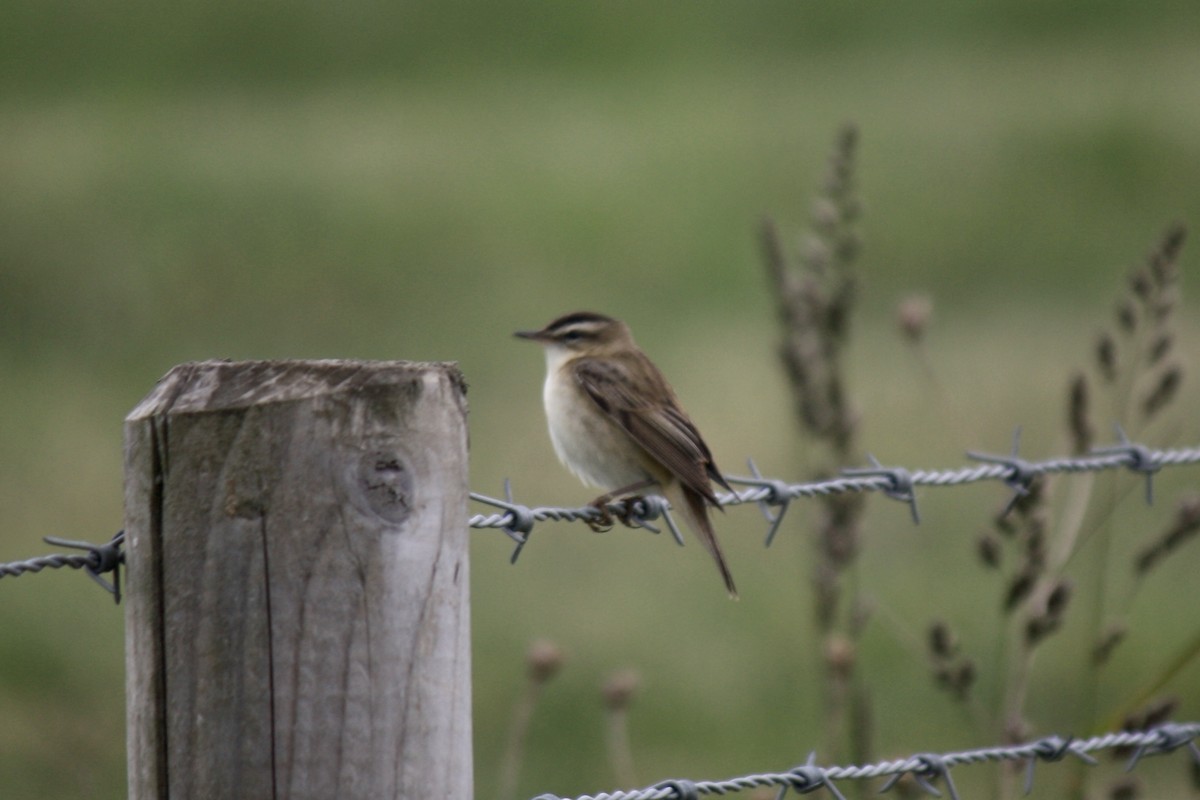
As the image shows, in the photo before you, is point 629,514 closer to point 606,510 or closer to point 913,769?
point 606,510

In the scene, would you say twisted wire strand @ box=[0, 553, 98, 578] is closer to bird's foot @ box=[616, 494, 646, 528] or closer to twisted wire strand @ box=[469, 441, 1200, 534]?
twisted wire strand @ box=[469, 441, 1200, 534]

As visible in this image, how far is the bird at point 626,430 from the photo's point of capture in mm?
5656

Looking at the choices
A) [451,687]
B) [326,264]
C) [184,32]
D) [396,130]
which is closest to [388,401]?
[451,687]

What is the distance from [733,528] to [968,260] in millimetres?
5620

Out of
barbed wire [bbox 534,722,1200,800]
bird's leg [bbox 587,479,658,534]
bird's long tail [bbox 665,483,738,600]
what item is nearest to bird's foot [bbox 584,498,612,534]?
bird's leg [bbox 587,479,658,534]

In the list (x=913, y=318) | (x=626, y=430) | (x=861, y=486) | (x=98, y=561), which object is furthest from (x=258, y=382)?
(x=913, y=318)

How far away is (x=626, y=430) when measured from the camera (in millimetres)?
5824

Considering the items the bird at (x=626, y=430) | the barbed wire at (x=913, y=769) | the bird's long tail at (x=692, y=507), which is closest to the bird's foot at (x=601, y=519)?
the bird at (x=626, y=430)

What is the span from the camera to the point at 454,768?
2.62 meters

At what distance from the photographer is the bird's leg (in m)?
4.89

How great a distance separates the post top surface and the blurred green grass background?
8.75 feet

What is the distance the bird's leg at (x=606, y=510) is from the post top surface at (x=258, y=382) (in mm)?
2123

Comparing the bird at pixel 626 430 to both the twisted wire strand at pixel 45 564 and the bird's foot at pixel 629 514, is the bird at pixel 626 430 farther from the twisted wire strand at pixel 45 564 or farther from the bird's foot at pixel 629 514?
the twisted wire strand at pixel 45 564

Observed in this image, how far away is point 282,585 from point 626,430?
133 inches
